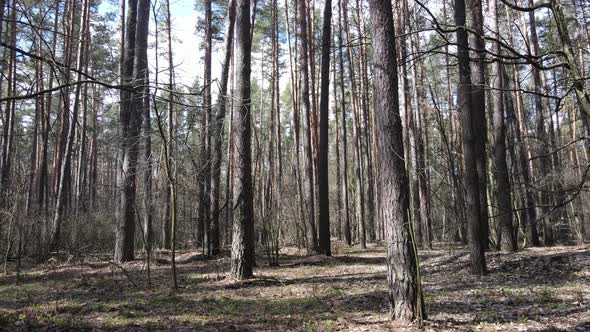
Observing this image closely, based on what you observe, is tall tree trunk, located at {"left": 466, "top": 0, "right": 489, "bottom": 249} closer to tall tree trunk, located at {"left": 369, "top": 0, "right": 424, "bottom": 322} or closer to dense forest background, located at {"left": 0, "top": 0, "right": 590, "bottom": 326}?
dense forest background, located at {"left": 0, "top": 0, "right": 590, "bottom": 326}

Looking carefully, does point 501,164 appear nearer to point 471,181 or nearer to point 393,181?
point 471,181

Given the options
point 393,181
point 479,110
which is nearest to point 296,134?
point 479,110

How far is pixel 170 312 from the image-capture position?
18.7 ft

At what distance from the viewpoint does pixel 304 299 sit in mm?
6477

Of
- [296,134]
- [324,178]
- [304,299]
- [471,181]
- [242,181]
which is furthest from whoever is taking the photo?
[296,134]

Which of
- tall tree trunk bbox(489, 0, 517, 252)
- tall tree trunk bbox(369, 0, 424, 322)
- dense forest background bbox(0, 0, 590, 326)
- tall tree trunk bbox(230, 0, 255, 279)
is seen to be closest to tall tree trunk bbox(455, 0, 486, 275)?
dense forest background bbox(0, 0, 590, 326)

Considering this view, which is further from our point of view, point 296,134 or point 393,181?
point 296,134

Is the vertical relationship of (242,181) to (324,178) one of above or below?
below

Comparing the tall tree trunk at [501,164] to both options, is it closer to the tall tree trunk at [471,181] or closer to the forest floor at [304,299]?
the forest floor at [304,299]

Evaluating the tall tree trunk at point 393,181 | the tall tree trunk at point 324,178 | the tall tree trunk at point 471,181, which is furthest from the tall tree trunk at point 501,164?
the tall tree trunk at point 393,181

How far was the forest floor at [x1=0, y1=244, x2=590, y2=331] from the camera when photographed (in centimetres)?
483

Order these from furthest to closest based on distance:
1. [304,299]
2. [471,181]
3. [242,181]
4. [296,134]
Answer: [296,134], [242,181], [471,181], [304,299]

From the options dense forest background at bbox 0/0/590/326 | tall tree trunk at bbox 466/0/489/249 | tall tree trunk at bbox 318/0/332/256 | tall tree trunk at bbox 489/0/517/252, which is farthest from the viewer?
tall tree trunk at bbox 318/0/332/256

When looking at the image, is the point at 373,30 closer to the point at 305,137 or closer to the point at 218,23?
the point at 305,137
